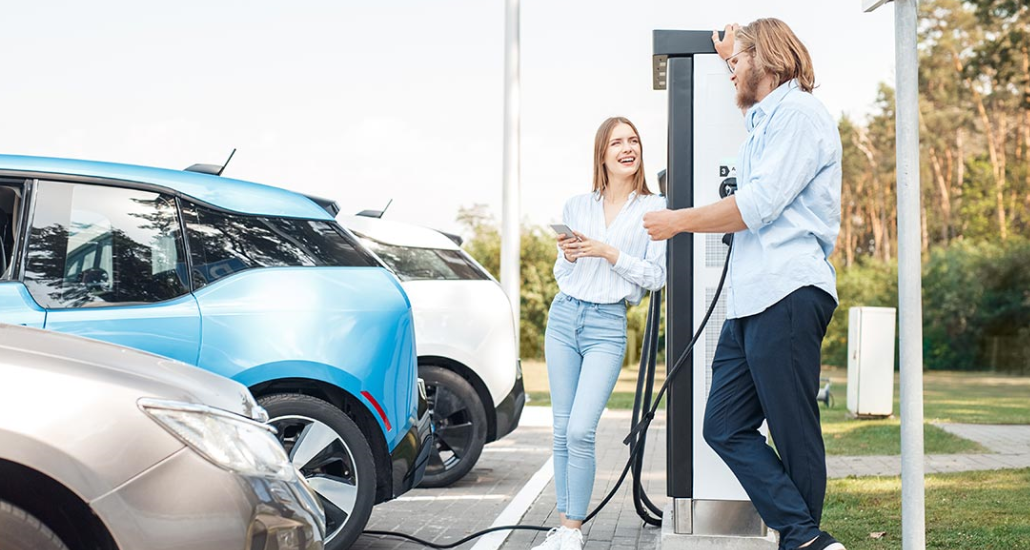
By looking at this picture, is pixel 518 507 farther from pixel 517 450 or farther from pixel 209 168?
pixel 517 450

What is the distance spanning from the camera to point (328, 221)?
216 inches

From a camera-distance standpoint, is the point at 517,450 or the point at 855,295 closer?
the point at 517,450

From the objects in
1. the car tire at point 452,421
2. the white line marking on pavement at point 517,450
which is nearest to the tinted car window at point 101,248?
the car tire at point 452,421

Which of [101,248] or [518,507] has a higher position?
[101,248]

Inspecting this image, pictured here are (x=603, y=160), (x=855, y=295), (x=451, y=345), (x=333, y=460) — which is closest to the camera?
(x=333, y=460)

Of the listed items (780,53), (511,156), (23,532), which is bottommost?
(23,532)

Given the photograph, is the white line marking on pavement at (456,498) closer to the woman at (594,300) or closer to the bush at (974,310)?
the woman at (594,300)

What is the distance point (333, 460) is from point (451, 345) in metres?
2.87

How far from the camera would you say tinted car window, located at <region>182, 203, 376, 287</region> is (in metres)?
5.09

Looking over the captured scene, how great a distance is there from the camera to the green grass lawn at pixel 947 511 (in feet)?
19.1

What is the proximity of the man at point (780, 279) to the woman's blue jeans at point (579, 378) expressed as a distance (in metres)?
1.04

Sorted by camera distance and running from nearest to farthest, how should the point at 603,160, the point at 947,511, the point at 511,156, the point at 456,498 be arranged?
the point at 603,160
the point at 947,511
the point at 456,498
the point at 511,156

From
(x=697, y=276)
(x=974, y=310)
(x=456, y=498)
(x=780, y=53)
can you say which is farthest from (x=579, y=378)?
(x=974, y=310)

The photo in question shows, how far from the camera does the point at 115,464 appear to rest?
277cm
